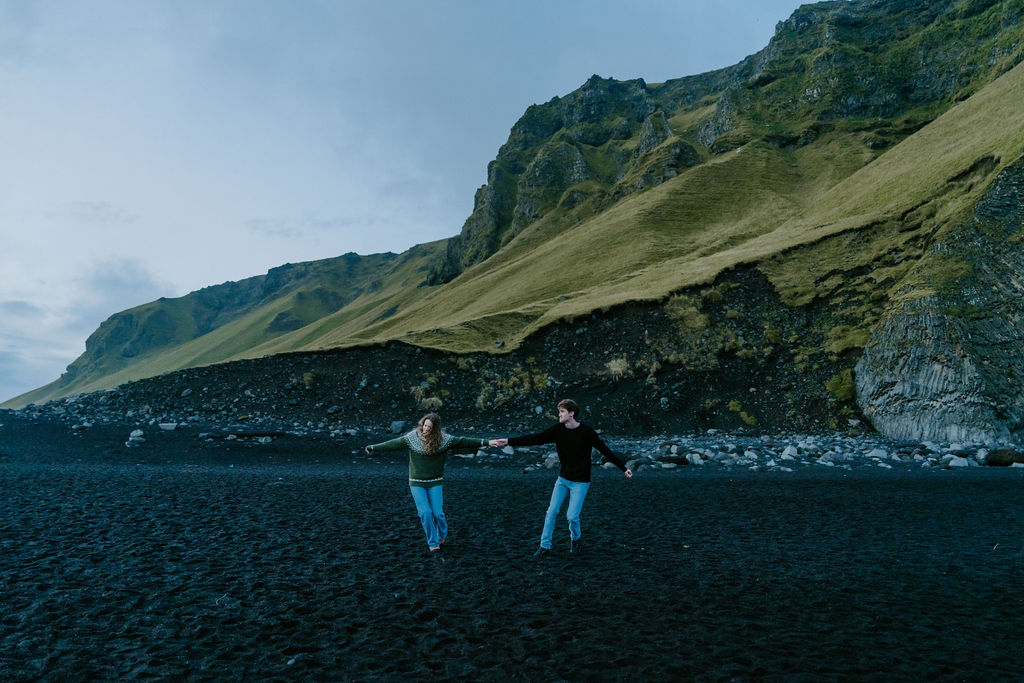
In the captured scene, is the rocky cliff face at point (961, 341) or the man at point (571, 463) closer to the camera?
the man at point (571, 463)

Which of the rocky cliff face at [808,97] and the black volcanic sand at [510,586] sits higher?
the rocky cliff face at [808,97]

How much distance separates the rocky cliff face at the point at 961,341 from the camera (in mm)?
26844

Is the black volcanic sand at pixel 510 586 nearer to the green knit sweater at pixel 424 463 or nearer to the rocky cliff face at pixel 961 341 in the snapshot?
the green knit sweater at pixel 424 463

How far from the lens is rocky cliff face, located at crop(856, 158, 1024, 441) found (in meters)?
26.8

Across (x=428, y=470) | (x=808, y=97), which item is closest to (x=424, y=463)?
(x=428, y=470)

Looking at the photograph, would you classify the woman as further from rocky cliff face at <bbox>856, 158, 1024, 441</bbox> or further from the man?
rocky cliff face at <bbox>856, 158, 1024, 441</bbox>

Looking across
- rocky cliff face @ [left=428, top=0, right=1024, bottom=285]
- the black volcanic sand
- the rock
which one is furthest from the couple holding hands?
rocky cliff face @ [left=428, top=0, right=1024, bottom=285]

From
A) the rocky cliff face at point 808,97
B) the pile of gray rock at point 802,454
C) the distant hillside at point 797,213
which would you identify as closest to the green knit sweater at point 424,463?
the pile of gray rock at point 802,454

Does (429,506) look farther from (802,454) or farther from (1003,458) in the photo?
(1003,458)

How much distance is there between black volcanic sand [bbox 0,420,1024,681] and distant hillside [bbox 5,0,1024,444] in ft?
62.9

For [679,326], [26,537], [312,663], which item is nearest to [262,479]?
[26,537]

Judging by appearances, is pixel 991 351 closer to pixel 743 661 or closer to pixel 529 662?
pixel 743 661

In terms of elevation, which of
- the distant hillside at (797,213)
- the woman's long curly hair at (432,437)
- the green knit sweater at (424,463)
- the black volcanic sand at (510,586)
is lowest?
the black volcanic sand at (510,586)

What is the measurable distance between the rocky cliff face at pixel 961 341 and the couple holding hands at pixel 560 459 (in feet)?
85.9
